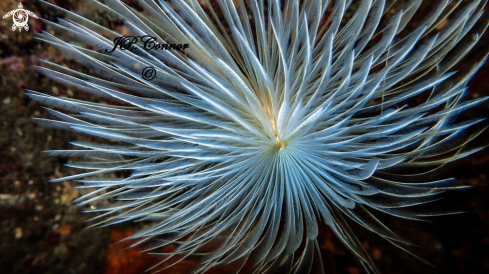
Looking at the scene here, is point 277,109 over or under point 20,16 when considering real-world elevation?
over

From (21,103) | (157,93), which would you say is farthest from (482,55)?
(21,103)

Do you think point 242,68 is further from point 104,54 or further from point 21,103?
point 21,103

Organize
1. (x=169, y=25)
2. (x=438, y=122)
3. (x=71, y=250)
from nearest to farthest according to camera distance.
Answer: (x=438, y=122), (x=169, y=25), (x=71, y=250)

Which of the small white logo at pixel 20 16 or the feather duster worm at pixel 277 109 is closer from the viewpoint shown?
the feather duster worm at pixel 277 109

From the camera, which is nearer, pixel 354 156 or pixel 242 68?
pixel 354 156

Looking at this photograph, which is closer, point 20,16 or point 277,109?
point 277,109
